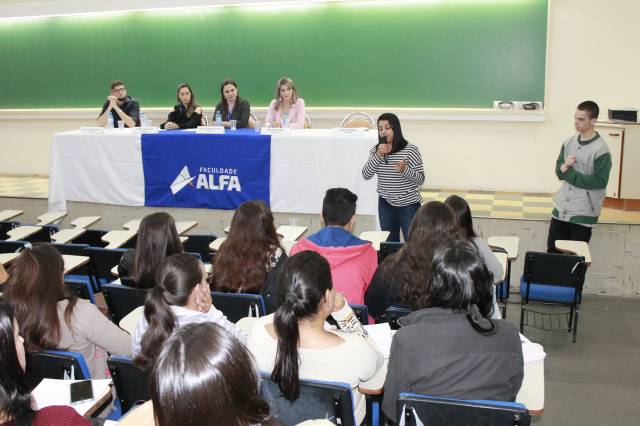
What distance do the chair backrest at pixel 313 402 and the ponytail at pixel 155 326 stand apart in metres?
0.46

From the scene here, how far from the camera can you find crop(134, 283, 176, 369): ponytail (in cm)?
237

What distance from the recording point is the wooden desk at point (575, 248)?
4355mm

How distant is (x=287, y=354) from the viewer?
2141 mm

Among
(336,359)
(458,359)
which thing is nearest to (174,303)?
(336,359)

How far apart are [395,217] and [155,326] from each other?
126 inches

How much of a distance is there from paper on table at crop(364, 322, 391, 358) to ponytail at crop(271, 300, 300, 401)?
0.61 meters

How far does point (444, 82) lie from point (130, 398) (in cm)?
643

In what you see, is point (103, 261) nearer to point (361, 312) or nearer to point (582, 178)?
point (361, 312)

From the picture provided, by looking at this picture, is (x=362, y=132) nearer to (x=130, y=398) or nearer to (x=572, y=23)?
(x=572, y=23)

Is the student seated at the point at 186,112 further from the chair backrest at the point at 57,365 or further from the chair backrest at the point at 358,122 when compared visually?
the chair backrest at the point at 57,365

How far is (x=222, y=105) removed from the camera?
23.7ft

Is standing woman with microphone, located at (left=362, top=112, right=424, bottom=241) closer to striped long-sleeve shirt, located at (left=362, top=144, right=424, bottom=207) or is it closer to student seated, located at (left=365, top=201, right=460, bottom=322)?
striped long-sleeve shirt, located at (left=362, top=144, right=424, bottom=207)

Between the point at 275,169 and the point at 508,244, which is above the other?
the point at 275,169

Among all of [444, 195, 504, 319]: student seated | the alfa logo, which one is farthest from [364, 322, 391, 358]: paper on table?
the alfa logo
